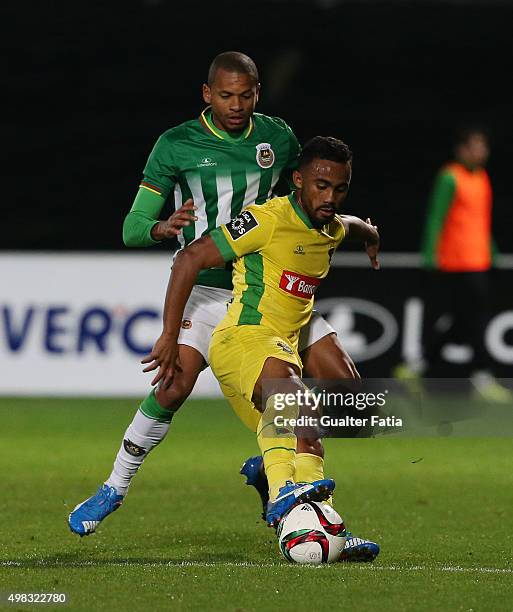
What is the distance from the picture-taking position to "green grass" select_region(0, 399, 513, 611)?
430cm

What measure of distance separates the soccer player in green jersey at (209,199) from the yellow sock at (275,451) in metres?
0.55

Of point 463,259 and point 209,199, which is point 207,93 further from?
point 463,259

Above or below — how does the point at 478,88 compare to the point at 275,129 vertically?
below

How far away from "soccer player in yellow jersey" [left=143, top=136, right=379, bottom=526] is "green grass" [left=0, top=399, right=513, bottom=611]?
512 mm

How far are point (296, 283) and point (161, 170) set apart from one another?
2.63ft

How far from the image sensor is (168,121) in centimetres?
1662

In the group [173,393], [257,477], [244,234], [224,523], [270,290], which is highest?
[244,234]

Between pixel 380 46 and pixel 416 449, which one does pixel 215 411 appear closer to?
pixel 416 449

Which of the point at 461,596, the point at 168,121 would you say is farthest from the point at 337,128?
the point at 461,596

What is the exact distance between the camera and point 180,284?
16.5ft

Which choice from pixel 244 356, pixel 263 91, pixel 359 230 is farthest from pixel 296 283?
pixel 263 91

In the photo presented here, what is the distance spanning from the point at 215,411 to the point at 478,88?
9912 mm

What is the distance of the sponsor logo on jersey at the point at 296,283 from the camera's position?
520 centimetres

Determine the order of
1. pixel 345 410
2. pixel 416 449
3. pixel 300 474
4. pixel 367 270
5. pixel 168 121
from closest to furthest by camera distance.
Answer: pixel 300 474
pixel 345 410
pixel 416 449
pixel 367 270
pixel 168 121
